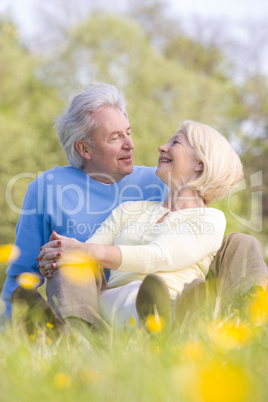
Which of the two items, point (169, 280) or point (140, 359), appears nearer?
point (140, 359)

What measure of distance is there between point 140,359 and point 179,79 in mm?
17232

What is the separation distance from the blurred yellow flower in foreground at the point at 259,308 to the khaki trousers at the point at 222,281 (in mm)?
91

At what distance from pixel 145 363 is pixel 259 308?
764 millimetres

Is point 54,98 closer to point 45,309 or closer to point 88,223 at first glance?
point 88,223

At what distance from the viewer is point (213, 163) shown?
2.82 metres

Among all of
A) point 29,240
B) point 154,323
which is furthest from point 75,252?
point 29,240

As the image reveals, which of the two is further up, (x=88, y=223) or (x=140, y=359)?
(x=88, y=223)

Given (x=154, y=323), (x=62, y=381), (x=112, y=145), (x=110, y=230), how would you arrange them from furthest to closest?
(x=112, y=145)
(x=110, y=230)
(x=154, y=323)
(x=62, y=381)

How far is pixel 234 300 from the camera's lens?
2479 millimetres

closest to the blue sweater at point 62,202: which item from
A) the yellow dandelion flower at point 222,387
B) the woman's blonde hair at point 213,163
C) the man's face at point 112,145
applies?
the man's face at point 112,145

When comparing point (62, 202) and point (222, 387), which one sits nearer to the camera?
point (222, 387)

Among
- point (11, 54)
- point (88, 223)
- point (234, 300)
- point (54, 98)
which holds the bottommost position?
point (234, 300)

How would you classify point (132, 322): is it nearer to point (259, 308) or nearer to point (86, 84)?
point (259, 308)

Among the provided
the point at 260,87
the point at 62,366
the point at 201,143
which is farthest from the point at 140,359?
the point at 260,87
